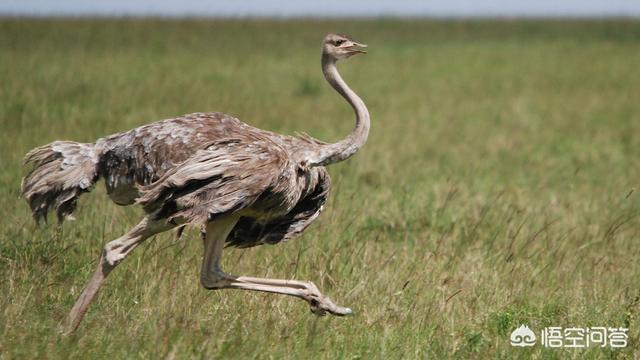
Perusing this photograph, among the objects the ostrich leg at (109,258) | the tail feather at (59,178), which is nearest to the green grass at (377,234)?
the ostrich leg at (109,258)

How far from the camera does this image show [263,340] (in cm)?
520

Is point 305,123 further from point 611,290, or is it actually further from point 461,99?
point 611,290

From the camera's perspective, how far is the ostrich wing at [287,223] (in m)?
6.04

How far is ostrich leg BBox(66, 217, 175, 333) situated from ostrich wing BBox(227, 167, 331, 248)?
570 mm

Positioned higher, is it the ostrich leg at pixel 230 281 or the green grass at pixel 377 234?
the ostrich leg at pixel 230 281

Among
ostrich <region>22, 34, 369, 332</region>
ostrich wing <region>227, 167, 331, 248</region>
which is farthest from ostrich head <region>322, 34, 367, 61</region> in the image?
ostrich wing <region>227, 167, 331, 248</region>

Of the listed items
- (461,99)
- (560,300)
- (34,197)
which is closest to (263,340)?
(34,197)

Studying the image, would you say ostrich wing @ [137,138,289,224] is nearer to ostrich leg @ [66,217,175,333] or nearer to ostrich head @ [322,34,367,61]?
ostrich leg @ [66,217,175,333]

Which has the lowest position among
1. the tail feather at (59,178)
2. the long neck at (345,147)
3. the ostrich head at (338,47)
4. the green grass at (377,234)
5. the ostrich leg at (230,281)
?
the green grass at (377,234)

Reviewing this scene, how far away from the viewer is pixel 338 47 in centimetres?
629

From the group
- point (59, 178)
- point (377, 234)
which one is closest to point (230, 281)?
point (59, 178)

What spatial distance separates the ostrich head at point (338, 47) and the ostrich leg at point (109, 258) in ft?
4.84

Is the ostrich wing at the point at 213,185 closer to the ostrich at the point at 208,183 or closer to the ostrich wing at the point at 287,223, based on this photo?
the ostrich at the point at 208,183

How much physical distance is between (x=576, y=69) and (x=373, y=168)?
58.9 ft
